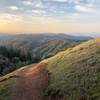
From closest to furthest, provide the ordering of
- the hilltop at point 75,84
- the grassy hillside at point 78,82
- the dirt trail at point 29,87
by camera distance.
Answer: the grassy hillside at point 78,82, the hilltop at point 75,84, the dirt trail at point 29,87

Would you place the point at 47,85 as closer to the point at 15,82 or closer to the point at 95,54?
the point at 15,82

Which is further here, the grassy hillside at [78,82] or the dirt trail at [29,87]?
the dirt trail at [29,87]

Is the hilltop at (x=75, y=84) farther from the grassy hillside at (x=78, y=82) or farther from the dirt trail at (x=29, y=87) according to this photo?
the dirt trail at (x=29, y=87)

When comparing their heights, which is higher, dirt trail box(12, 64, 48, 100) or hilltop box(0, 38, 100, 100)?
hilltop box(0, 38, 100, 100)

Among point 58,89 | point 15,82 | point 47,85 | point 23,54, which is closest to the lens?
point 58,89

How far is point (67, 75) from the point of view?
1308 inches

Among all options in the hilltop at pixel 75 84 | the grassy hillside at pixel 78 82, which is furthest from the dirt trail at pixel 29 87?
the grassy hillside at pixel 78 82

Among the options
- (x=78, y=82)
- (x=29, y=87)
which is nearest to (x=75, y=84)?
(x=78, y=82)

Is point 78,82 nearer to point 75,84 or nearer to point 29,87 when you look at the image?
point 75,84

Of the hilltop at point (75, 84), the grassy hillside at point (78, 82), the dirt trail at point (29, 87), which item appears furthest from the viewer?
the dirt trail at point (29, 87)

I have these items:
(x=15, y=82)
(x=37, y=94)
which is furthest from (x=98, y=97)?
(x=15, y=82)

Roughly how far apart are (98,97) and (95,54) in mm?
17333

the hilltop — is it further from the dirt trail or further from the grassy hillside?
the dirt trail

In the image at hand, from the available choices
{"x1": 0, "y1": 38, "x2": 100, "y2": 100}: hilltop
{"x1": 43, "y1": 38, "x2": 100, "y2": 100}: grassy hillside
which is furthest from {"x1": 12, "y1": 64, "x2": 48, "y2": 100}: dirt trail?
{"x1": 43, "y1": 38, "x2": 100, "y2": 100}: grassy hillside
